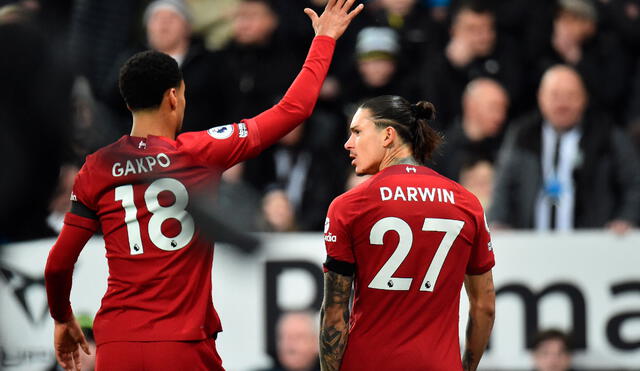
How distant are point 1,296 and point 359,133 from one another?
14.1ft

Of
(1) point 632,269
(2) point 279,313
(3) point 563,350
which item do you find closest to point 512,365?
(3) point 563,350

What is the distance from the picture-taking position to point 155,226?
4.34 m

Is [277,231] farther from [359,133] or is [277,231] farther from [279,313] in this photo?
[359,133]

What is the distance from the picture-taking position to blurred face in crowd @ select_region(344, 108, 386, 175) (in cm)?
467

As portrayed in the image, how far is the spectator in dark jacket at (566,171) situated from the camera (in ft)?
26.9

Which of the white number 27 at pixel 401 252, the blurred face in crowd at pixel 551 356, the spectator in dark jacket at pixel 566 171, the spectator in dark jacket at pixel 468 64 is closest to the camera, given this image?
the white number 27 at pixel 401 252

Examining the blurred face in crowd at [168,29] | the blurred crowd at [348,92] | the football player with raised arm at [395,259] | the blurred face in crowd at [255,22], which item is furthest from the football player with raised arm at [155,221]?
the blurred face in crowd at [255,22]

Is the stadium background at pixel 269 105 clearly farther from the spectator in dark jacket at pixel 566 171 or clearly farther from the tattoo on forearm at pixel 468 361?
the tattoo on forearm at pixel 468 361

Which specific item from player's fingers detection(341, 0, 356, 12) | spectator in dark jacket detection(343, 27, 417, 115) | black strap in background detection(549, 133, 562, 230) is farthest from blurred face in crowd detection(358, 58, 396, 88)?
player's fingers detection(341, 0, 356, 12)

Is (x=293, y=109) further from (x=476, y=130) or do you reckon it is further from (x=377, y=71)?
(x=377, y=71)

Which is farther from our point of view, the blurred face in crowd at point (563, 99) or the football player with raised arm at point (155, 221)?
the blurred face in crowd at point (563, 99)

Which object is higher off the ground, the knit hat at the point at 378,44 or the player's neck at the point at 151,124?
the knit hat at the point at 378,44

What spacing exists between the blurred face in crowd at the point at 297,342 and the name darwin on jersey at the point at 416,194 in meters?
3.50

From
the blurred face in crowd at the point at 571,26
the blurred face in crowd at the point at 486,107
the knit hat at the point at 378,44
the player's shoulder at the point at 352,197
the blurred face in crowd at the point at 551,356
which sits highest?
the blurred face in crowd at the point at 571,26
